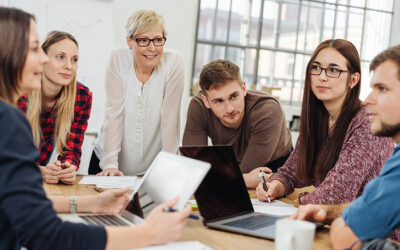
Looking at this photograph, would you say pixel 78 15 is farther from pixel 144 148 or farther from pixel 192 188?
pixel 192 188

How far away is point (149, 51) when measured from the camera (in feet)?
7.17

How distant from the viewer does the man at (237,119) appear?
81.5 inches

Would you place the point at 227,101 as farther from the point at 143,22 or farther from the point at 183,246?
the point at 183,246

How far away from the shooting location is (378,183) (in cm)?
108

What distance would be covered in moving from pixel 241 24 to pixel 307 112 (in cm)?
419

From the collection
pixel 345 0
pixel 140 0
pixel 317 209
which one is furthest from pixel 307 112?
pixel 345 0

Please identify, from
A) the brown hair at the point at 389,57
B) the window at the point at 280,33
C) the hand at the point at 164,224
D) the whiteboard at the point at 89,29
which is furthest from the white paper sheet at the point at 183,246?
the window at the point at 280,33

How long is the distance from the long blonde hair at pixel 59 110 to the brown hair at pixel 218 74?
65 centimetres

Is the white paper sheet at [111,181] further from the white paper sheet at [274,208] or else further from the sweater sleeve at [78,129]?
the white paper sheet at [274,208]

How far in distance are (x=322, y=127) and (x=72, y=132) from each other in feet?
3.84

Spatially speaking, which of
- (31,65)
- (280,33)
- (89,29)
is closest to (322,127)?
(31,65)

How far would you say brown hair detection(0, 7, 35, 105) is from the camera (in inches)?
36.6

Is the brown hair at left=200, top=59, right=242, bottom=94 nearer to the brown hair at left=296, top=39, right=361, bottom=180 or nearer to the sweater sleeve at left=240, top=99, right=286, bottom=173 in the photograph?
the sweater sleeve at left=240, top=99, right=286, bottom=173

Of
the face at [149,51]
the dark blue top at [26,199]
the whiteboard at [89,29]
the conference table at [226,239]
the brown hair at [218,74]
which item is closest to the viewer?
the dark blue top at [26,199]
